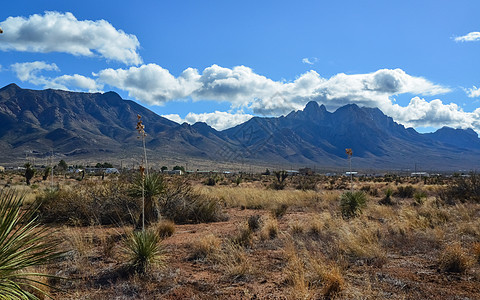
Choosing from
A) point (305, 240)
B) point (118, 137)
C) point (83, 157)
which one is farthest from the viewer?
point (118, 137)

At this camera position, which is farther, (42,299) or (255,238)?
(255,238)

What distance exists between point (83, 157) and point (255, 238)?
448ft

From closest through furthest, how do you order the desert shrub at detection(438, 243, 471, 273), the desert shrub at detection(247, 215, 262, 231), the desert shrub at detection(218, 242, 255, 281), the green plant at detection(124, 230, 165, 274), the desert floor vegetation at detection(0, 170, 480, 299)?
the desert floor vegetation at detection(0, 170, 480, 299) < the desert shrub at detection(218, 242, 255, 281) < the green plant at detection(124, 230, 165, 274) < the desert shrub at detection(438, 243, 471, 273) < the desert shrub at detection(247, 215, 262, 231)

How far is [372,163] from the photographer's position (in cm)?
18938

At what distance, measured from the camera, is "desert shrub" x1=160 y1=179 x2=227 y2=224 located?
1288 cm

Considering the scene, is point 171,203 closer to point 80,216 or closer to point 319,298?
point 80,216

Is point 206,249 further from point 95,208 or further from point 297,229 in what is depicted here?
point 95,208

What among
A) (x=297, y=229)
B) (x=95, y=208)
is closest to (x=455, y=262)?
(x=297, y=229)

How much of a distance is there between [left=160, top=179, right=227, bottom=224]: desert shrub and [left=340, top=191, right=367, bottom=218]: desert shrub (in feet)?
15.8

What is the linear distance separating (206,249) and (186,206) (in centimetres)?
523

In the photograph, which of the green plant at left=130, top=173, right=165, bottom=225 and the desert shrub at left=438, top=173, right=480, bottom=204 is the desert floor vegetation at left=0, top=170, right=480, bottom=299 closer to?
the green plant at left=130, top=173, right=165, bottom=225

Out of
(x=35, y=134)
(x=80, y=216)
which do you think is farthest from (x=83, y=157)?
(x=80, y=216)

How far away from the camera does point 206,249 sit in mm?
8125

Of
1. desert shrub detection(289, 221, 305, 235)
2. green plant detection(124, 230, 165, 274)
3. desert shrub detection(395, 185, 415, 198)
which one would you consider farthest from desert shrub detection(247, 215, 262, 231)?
desert shrub detection(395, 185, 415, 198)
